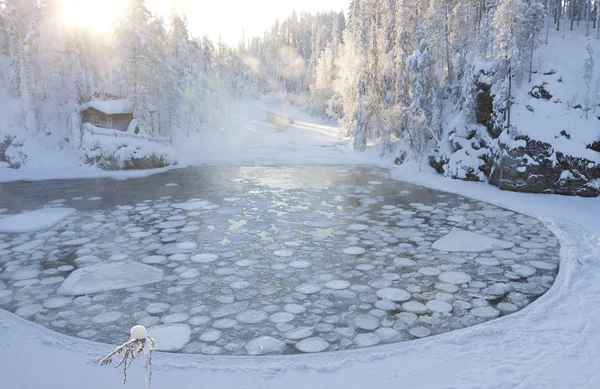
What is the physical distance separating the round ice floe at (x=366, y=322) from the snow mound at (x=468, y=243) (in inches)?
136

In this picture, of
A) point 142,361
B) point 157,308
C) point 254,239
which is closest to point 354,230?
point 254,239

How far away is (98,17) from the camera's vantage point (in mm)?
28594

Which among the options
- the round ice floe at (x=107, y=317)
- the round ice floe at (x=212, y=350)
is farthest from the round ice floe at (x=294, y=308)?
the round ice floe at (x=107, y=317)

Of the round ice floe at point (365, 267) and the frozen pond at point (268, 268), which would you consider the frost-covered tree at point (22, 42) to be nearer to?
the frozen pond at point (268, 268)

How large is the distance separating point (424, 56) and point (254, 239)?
50.6 feet

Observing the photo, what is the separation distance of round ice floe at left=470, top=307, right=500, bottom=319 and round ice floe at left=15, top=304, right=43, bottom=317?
19.7ft

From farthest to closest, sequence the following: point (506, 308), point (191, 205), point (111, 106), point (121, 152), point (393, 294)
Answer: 1. point (111, 106)
2. point (121, 152)
3. point (191, 205)
4. point (393, 294)
5. point (506, 308)

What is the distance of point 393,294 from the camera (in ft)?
19.0

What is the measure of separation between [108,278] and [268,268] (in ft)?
8.74

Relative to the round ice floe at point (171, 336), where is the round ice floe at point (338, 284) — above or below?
above

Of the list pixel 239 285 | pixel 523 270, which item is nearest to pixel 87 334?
pixel 239 285

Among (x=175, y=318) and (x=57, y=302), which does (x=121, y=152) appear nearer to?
(x=57, y=302)

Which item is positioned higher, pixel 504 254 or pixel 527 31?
pixel 527 31

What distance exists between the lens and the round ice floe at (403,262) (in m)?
7.01
